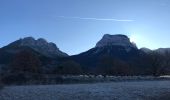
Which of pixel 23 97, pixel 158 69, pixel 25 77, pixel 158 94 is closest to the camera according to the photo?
pixel 23 97

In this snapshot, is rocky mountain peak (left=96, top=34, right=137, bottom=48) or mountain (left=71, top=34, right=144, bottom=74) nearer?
mountain (left=71, top=34, right=144, bottom=74)

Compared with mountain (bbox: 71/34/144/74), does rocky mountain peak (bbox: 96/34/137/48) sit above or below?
above

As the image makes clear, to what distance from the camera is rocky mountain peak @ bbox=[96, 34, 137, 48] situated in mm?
146725

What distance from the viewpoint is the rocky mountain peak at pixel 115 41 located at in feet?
481

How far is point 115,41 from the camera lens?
159 m

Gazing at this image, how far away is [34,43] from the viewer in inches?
6850

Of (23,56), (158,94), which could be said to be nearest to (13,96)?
(158,94)

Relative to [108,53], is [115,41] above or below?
above

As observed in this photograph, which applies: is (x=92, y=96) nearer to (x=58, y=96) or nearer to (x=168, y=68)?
(x=58, y=96)

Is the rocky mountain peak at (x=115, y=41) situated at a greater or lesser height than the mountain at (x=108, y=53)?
greater

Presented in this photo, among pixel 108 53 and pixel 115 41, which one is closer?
pixel 108 53

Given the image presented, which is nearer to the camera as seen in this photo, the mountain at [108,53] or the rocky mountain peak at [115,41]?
the mountain at [108,53]

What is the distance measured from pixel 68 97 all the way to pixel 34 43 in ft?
495

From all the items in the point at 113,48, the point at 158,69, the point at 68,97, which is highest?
the point at 113,48
